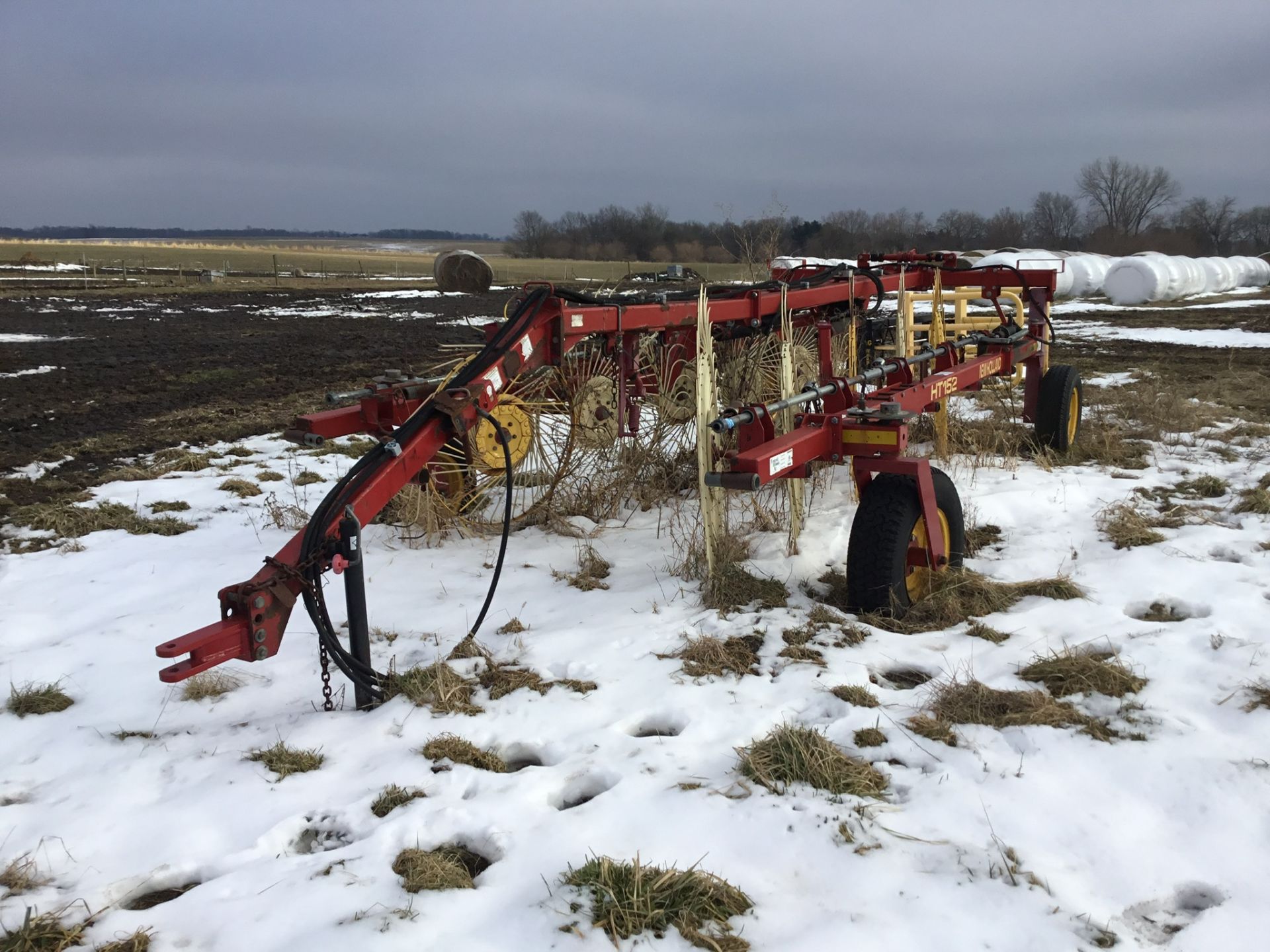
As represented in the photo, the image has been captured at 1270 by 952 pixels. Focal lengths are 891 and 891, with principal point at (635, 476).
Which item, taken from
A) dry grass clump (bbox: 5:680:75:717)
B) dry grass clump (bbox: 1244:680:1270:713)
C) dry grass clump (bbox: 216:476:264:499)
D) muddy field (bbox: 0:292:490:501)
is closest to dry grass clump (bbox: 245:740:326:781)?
dry grass clump (bbox: 5:680:75:717)

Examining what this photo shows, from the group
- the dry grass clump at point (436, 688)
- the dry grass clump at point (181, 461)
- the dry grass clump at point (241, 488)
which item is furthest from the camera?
the dry grass clump at point (181, 461)

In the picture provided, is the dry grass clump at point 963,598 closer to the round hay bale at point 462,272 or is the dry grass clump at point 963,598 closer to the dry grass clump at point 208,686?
the dry grass clump at point 208,686

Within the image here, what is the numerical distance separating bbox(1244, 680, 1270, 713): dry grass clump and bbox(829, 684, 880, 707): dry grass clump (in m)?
1.35

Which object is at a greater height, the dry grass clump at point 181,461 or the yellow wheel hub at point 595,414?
the yellow wheel hub at point 595,414

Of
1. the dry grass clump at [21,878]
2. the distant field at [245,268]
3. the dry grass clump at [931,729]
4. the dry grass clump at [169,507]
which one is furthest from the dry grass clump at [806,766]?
the distant field at [245,268]

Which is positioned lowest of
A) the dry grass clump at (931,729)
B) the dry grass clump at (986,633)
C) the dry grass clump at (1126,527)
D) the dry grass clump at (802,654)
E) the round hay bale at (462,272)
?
the dry grass clump at (931,729)

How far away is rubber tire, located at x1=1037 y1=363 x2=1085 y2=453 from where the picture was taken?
7570 millimetres

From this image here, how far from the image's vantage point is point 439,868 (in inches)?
104

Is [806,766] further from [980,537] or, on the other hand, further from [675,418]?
[675,418]

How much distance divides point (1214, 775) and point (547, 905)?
2.21 meters

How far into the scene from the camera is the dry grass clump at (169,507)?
6.55 metres

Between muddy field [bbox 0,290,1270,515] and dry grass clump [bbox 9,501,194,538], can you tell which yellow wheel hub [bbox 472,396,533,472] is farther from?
dry grass clump [bbox 9,501,194,538]

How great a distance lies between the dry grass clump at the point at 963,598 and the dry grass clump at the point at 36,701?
3.59 m

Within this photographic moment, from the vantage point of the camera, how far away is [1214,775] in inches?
116
